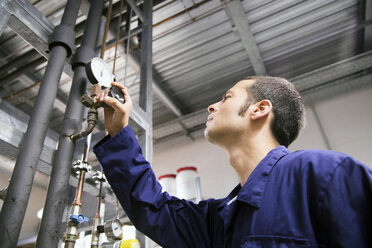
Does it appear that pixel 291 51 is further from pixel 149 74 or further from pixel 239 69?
pixel 149 74

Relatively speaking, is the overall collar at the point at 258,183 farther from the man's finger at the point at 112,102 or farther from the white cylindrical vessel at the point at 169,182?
the white cylindrical vessel at the point at 169,182

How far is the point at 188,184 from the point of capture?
249cm

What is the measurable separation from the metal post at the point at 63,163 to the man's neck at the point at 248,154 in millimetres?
522

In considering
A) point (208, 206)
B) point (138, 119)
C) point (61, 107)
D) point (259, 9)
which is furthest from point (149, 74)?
point (61, 107)

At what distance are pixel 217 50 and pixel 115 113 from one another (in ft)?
6.54

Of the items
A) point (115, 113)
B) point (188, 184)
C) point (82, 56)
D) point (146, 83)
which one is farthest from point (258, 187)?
point (188, 184)

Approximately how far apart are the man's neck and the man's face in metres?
0.04

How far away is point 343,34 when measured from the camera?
8.36 feet

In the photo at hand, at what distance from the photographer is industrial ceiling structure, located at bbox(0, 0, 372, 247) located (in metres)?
2.19

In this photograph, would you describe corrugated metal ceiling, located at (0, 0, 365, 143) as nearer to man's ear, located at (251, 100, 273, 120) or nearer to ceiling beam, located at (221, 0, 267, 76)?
ceiling beam, located at (221, 0, 267, 76)

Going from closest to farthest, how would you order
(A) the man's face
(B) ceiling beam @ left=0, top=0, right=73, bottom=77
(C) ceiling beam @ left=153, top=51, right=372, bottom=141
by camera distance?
1. (A) the man's face
2. (B) ceiling beam @ left=0, top=0, right=73, bottom=77
3. (C) ceiling beam @ left=153, top=51, right=372, bottom=141

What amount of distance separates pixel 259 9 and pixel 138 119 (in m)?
1.57

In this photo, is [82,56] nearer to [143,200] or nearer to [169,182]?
[143,200]

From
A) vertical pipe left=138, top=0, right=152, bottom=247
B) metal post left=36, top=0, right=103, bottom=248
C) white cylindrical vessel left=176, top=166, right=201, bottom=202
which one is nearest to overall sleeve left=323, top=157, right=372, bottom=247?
metal post left=36, top=0, right=103, bottom=248
